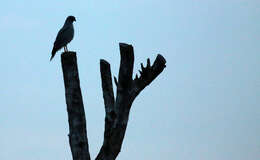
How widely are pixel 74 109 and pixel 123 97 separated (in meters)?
1.04

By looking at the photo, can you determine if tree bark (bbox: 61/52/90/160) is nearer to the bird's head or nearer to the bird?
the bird

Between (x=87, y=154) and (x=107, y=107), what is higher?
(x=107, y=107)

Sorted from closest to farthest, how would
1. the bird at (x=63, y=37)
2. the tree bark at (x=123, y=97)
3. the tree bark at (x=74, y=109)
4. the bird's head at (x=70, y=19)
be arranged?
the tree bark at (x=74, y=109), the tree bark at (x=123, y=97), the bird at (x=63, y=37), the bird's head at (x=70, y=19)

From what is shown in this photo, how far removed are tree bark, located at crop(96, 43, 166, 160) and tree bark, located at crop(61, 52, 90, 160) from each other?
50cm

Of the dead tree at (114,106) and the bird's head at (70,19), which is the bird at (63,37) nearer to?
the bird's head at (70,19)

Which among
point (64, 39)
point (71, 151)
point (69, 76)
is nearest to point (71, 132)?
point (71, 151)

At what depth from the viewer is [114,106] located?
10.9m

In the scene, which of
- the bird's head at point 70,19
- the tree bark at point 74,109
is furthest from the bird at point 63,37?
the tree bark at point 74,109

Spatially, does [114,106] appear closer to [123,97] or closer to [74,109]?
[123,97]

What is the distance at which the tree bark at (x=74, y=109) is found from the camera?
1031 cm

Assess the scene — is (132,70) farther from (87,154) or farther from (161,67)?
(87,154)

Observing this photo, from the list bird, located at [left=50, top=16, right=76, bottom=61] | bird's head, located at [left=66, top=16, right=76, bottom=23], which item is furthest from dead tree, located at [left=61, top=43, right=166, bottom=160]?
bird's head, located at [left=66, top=16, right=76, bottom=23]

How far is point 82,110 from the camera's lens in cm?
→ 1047

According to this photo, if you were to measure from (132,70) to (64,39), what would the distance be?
8.47 meters
